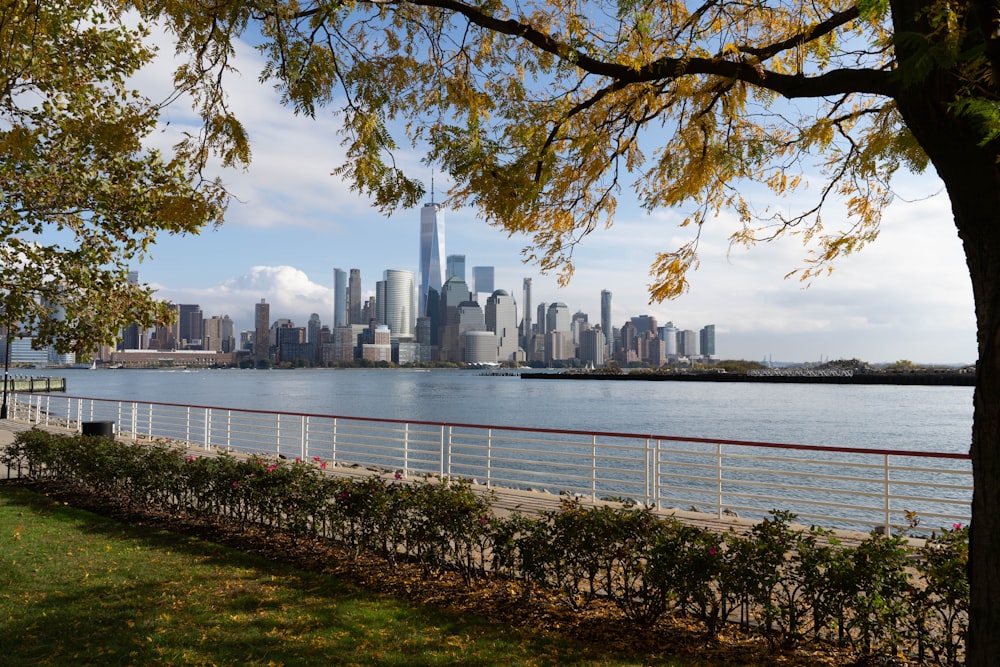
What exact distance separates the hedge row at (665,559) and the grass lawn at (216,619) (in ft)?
2.06

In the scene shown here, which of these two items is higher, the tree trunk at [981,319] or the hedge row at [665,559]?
the tree trunk at [981,319]

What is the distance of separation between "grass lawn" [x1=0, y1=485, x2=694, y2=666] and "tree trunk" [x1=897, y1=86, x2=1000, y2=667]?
2048mm

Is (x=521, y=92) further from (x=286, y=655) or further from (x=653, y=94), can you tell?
(x=286, y=655)

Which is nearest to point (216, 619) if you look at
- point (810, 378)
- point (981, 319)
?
point (981, 319)

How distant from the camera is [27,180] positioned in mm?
11641

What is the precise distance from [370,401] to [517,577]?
72.0 m

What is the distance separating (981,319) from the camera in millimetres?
3406

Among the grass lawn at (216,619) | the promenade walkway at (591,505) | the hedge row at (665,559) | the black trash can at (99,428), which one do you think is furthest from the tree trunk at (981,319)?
the black trash can at (99,428)

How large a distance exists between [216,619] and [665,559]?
3.48m

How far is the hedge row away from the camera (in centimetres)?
462

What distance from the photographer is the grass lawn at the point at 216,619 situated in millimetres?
4773

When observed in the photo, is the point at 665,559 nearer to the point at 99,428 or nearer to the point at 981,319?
the point at 981,319

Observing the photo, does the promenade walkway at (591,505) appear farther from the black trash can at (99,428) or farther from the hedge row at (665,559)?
the black trash can at (99,428)

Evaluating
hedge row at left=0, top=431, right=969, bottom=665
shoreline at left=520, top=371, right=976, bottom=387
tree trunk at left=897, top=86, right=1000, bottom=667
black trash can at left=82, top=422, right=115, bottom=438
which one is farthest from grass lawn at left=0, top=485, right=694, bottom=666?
shoreline at left=520, top=371, right=976, bottom=387
